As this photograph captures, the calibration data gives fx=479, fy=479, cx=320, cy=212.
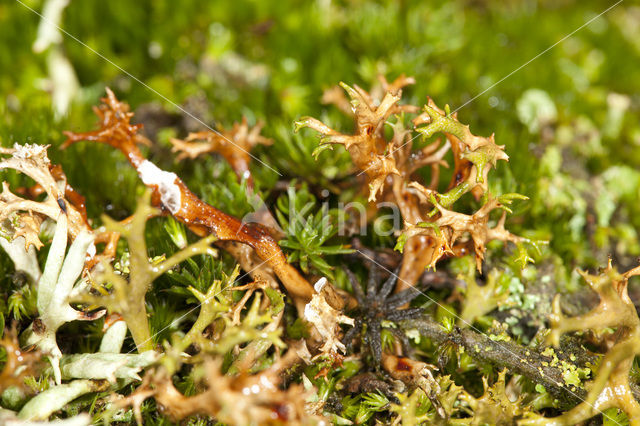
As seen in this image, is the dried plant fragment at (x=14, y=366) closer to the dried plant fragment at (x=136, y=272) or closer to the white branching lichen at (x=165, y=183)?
the dried plant fragment at (x=136, y=272)

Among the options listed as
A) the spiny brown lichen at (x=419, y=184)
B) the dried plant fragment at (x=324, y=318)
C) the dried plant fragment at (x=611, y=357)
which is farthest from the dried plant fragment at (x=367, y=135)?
the dried plant fragment at (x=611, y=357)

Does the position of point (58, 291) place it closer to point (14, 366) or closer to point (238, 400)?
point (14, 366)

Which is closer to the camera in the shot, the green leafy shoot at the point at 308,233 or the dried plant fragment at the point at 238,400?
the dried plant fragment at the point at 238,400

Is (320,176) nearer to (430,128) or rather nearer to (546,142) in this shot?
(430,128)

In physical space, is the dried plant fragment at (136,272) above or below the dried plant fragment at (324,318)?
above

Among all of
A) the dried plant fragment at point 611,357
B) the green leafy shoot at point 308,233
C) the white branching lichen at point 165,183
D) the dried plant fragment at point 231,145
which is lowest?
the dried plant fragment at point 611,357

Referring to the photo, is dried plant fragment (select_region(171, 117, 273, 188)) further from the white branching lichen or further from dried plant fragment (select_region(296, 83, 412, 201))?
dried plant fragment (select_region(296, 83, 412, 201))

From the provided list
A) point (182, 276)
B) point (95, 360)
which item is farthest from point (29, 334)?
point (182, 276)

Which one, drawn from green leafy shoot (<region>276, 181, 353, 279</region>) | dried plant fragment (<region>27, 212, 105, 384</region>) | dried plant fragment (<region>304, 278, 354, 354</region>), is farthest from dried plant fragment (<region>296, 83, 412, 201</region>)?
dried plant fragment (<region>27, 212, 105, 384</region>)
